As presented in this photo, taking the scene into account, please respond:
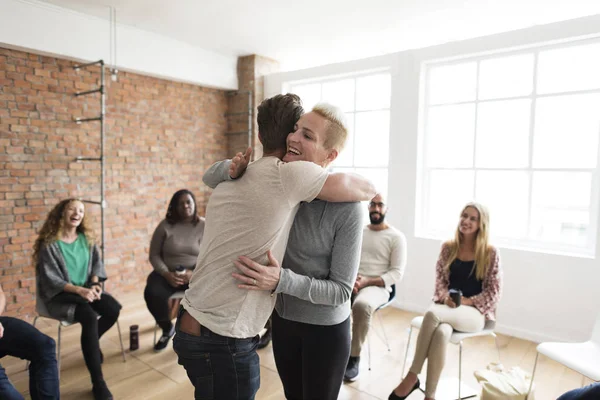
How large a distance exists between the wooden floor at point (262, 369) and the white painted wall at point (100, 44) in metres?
2.66

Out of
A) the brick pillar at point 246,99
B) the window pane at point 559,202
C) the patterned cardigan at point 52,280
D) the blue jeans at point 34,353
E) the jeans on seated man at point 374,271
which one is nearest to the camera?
the blue jeans at point 34,353

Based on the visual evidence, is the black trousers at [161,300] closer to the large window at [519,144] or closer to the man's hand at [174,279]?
the man's hand at [174,279]

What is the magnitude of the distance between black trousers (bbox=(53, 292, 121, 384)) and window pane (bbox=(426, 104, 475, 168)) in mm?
3480

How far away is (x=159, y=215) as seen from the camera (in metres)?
5.21

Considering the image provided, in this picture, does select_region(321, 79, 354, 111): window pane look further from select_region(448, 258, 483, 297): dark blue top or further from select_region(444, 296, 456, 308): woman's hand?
select_region(444, 296, 456, 308): woman's hand

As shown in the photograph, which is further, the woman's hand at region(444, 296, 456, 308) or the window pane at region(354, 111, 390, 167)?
the window pane at region(354, 111, 390, 167)

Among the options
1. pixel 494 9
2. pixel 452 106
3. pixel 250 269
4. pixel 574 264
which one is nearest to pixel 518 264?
pixel 574 264

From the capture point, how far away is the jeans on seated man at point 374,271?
3.03m

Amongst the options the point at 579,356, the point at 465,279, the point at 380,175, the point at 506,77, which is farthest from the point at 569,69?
the point at 579,356

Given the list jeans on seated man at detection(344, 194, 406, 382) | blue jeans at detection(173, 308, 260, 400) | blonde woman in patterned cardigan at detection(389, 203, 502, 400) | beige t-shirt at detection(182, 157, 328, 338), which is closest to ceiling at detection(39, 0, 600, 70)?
jeans on seated man at detection(344, 194, 406, 382)

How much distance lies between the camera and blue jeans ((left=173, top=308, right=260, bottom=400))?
113cm

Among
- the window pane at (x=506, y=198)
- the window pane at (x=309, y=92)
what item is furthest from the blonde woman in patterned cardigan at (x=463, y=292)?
the window pane at (x=309, y=92)

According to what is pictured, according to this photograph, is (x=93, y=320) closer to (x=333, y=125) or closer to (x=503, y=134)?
(x=333, y=125)

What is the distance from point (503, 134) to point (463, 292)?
2.05 meters
